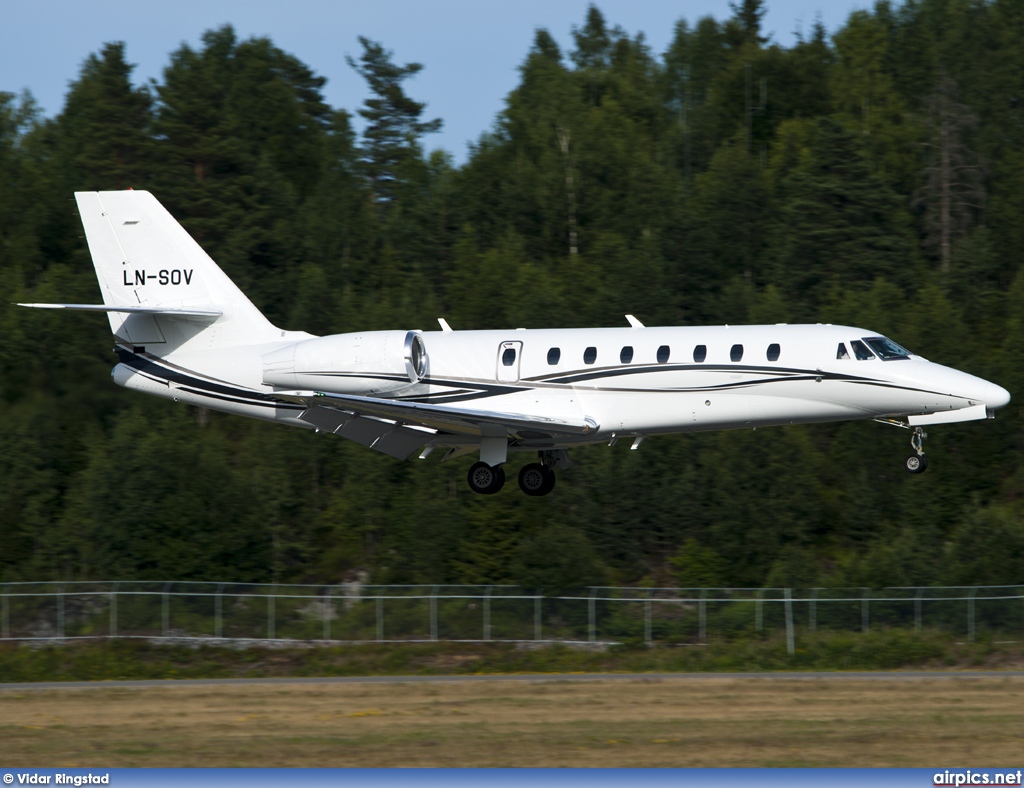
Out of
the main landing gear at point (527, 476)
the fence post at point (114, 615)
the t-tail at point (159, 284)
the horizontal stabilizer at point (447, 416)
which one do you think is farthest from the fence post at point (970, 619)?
the fence post at point (114, 615)

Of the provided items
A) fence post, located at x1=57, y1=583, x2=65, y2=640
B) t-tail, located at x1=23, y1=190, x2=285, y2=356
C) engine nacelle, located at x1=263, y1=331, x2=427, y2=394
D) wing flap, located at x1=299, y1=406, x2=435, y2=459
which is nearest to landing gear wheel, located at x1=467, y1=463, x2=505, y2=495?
wing flap, located at x1=299, y1=406, x2=435, y2=459

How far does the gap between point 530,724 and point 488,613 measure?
11.2 meters

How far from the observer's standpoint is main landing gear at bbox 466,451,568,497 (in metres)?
22.7

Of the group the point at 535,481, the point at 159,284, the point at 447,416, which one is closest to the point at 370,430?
the point at 447,416

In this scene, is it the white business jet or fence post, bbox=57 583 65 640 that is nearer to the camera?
the white business jet

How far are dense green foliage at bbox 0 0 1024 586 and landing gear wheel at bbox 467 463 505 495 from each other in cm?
831

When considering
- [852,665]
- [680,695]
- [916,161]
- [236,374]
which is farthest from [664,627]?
[916,161]

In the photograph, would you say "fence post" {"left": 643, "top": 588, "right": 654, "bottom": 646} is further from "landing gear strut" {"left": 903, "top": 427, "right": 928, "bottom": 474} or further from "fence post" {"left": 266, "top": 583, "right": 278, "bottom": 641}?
"landing gear strut" {"left": 903, "top": 427, "right": 928, "bottom": 474}

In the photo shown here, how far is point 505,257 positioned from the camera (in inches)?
2281

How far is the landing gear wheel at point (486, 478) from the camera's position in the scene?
74.3 feet

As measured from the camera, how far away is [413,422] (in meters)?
21.8

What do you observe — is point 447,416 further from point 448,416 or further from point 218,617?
point 218,617

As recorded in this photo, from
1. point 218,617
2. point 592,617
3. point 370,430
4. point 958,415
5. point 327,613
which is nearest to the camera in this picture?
point 958,415

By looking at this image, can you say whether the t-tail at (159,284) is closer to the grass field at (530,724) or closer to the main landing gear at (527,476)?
the main landing gear at (527,476)
